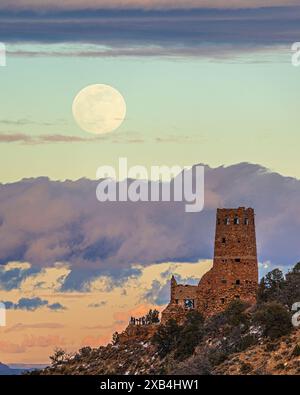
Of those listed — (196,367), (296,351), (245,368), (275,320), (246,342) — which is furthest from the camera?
(246,342)

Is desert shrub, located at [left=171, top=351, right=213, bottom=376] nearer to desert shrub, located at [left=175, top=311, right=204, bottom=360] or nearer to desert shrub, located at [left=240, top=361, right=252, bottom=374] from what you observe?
desert shrub, located at [left=240, top=361, right=252, bottom=374]

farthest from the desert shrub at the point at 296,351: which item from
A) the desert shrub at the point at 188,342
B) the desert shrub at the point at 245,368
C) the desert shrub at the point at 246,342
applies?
the desert shrub at the point at 188,342

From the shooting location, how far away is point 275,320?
188 meters

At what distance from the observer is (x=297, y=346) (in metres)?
182

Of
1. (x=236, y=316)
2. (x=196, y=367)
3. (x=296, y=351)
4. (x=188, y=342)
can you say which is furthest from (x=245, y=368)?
(x=188, y=342)

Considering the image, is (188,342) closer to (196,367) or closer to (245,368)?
(196,367)

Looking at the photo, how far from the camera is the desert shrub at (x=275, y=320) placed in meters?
188

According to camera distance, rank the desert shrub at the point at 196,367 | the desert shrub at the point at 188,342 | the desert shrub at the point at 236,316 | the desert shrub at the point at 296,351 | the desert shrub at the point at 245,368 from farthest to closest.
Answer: the desert shrub at the point at 188,342 → the desert shrub at the point at 236,316 → the desert shrub at the point at 196,367 → the desert shrub at the point at 245,368 → the desert shrub at the point at 296,351

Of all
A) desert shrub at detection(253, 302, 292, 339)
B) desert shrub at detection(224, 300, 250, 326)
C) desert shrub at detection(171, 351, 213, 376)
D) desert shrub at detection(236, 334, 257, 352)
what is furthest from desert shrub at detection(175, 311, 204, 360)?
desert shrub at detection(253, 302, 292, 339)

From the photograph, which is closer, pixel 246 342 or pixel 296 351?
pixel 296 351

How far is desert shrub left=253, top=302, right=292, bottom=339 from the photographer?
616 ft

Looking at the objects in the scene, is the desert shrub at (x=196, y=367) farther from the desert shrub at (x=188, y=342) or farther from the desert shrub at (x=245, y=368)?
the desert shrub at (x=188, y=342)
